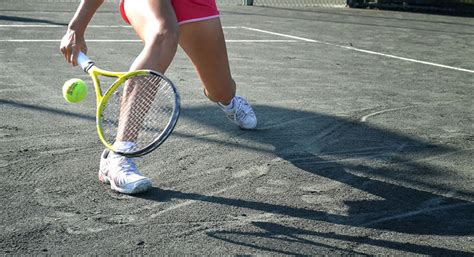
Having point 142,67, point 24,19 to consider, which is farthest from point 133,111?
point 24,19

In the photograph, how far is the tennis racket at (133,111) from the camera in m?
3.72

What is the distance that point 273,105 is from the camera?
645cm

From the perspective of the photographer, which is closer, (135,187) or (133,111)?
(133,111)

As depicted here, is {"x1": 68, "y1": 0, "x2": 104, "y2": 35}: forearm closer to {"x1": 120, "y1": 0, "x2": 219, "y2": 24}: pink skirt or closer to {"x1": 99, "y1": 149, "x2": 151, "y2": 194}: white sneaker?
{"x1": 120, "y1": 0, "x2": 219, "y2": 24}: pink skirt

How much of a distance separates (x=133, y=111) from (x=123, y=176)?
0.38 meters

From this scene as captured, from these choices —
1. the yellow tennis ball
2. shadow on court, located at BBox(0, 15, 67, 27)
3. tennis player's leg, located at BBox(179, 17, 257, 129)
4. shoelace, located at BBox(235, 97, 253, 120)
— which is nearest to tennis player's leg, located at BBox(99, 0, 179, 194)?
tennis player's leg, located at BBox(179, 17, 257, 129)

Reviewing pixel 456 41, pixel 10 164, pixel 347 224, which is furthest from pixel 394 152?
pixel 456 41

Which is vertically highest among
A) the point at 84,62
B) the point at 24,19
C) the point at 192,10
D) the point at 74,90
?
the point at 192,10

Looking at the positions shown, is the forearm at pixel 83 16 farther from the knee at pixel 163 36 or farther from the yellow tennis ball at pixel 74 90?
the knee at pixel 163 36

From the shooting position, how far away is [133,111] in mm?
3846

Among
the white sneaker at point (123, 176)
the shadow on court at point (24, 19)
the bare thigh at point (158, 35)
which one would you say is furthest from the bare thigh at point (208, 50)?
the shadow on court at point (24, 19)

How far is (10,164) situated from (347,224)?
6.77ft

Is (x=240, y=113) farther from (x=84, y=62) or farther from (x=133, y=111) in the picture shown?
(x=133, y=111)

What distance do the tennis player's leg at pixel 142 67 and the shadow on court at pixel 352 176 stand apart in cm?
15
